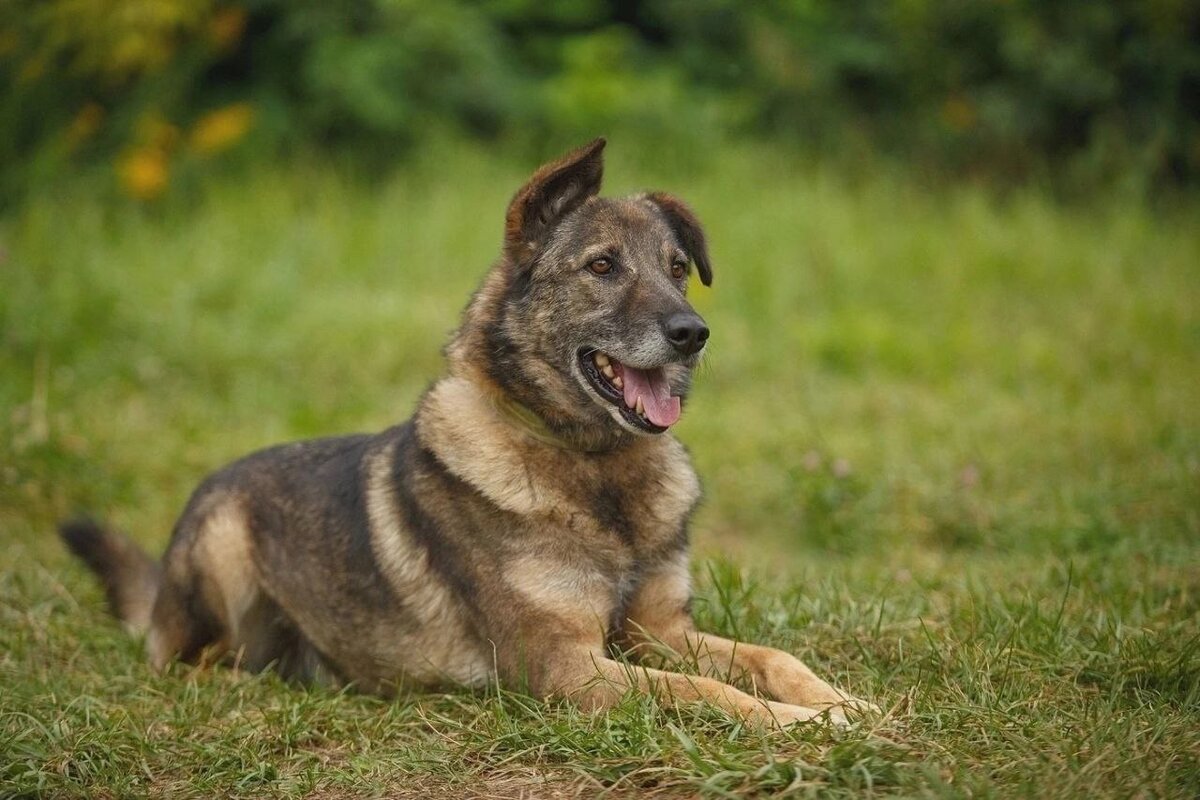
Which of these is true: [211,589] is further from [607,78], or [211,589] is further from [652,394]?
[607,78]

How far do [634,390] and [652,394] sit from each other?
0.21 ft

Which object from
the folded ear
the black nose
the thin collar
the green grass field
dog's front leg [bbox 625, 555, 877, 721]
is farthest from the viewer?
the folded ear

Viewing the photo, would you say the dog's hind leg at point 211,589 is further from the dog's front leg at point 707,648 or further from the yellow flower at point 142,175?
the yellow flower at point 142,175

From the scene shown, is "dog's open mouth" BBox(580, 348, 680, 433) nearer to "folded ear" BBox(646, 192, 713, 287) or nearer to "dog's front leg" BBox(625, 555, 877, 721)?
"dog's front leg" BBox(625, 555, 877, 721)

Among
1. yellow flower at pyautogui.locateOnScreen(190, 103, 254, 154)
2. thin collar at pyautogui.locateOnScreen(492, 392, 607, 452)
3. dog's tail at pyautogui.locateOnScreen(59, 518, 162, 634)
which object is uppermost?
yellow flower at pyautogui.locateOnScreen(190, 103, 254, 154)

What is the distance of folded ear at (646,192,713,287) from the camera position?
4707 millimetres

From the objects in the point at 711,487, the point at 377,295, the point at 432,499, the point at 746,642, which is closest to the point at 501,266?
the point at 432,499

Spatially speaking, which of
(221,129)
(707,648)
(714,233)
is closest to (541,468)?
(707,648)

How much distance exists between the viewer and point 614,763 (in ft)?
11.1

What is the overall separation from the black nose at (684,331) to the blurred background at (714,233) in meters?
2.46

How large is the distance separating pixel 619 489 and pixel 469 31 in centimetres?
930

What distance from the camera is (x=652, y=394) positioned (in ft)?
13.6

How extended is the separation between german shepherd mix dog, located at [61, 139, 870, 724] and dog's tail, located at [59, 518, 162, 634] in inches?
31.6

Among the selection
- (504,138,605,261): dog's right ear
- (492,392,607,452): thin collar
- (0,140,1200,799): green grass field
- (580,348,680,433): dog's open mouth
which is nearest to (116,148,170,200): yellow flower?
(0,140,1200,799): green grass field
